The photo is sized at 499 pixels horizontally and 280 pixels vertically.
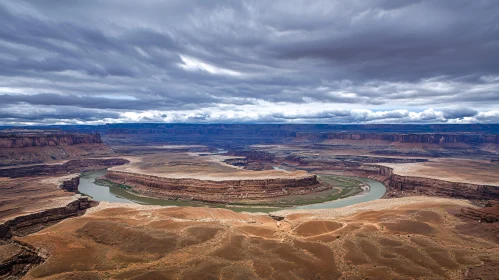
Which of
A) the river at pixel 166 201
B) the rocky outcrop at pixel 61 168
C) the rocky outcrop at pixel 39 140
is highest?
the rocky outcrop at pixel 39 140

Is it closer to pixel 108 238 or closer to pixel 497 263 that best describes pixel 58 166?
pixel 108 238

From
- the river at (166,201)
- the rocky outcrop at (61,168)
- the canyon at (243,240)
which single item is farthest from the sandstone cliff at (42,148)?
the canyon at (243,240)

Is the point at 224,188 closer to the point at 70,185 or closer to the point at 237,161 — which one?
the point at 70,185

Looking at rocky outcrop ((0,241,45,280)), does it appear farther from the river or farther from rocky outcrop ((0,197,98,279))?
the river

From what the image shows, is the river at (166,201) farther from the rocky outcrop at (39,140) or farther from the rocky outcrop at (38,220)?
the rocky outcrop at (39,140)

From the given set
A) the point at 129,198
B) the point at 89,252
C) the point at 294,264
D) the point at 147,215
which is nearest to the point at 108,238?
the point at 89,252

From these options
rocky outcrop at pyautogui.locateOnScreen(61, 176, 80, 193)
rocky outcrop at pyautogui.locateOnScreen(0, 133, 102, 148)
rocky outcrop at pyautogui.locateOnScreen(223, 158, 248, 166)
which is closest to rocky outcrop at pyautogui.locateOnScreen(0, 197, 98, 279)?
rocky outcrop at pyautogui.locateOnScreen(61, 176, 80, 193)

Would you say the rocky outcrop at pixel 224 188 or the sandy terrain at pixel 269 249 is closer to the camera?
the sandy terrain at pixel 269 249
